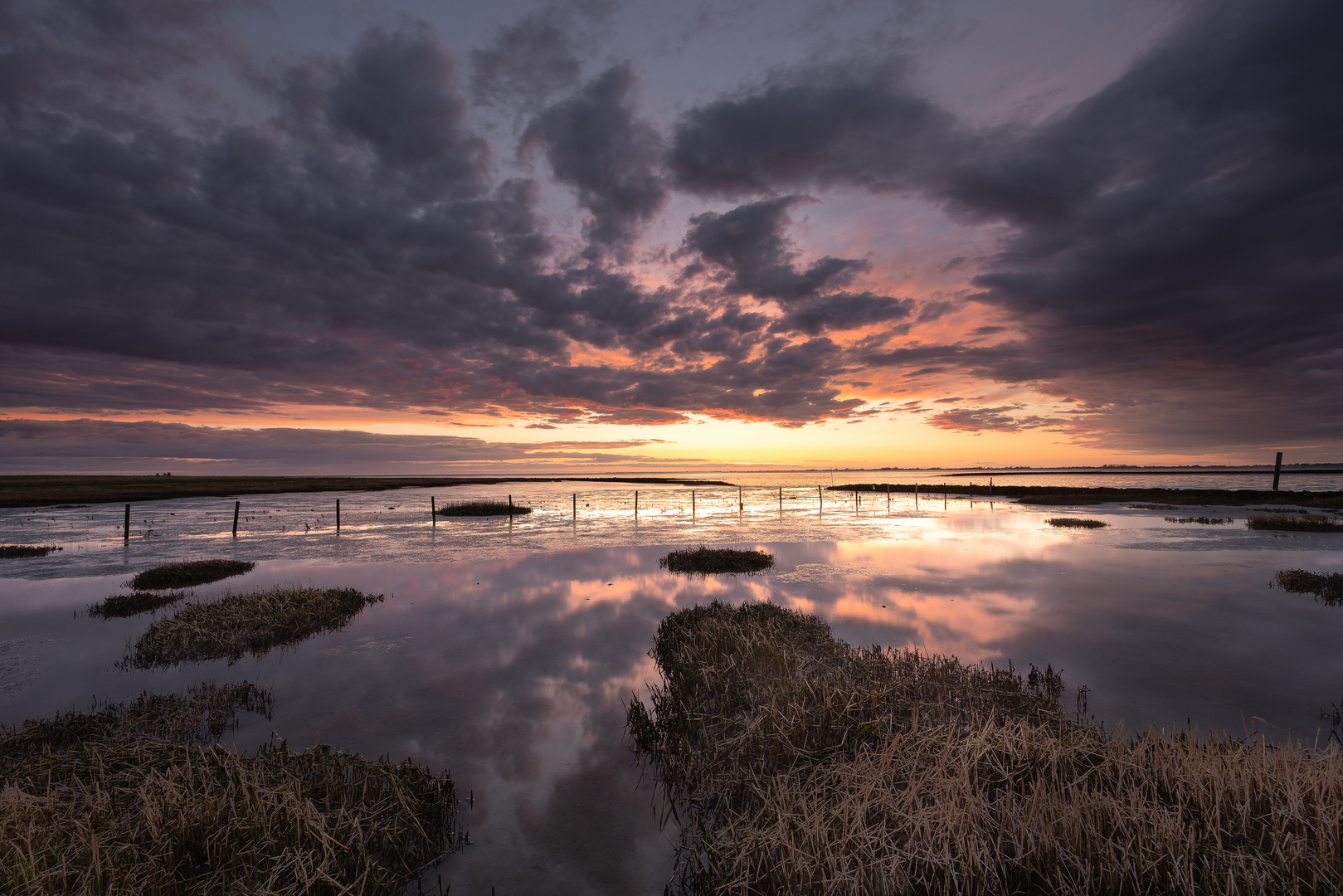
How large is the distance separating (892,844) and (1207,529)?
4529cm

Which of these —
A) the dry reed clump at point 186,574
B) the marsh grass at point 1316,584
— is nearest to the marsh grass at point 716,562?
the marsh grass at point 1316,584

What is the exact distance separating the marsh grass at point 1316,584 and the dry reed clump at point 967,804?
1609cm

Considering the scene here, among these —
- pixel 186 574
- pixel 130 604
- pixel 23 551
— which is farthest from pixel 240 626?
pixel 23 551

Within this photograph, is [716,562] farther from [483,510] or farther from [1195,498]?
[1195,498]

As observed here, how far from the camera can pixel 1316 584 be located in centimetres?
1772

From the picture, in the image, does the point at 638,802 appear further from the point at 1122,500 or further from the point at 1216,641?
the point at 1122,500

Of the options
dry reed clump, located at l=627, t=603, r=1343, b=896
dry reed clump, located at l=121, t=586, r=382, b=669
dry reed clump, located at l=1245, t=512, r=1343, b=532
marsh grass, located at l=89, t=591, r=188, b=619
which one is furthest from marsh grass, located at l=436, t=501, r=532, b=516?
dry reed clump, located at l=1245, t=512, r=1343, b=532

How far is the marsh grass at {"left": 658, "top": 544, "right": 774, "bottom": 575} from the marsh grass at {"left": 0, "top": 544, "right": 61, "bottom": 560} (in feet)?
110

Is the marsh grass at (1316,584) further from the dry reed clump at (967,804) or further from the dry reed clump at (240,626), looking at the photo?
the dry reed clump at (240,626)

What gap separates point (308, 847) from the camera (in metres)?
5.34

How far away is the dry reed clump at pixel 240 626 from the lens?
1288 centimetres

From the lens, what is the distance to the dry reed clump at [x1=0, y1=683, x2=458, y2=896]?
4625 mm

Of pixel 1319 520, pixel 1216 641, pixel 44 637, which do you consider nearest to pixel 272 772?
pixel 44 637

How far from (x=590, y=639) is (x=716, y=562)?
424 inches
